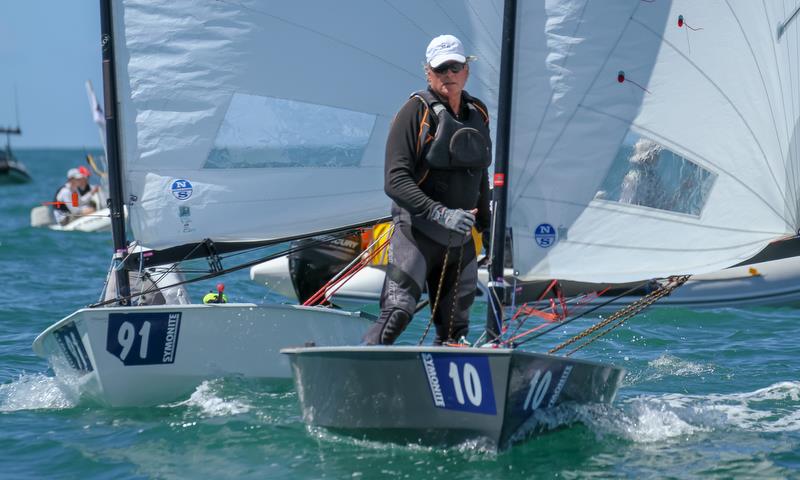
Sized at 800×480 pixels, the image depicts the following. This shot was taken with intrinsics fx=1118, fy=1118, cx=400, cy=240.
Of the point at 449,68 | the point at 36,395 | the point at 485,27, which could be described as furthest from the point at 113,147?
the point at 449,68

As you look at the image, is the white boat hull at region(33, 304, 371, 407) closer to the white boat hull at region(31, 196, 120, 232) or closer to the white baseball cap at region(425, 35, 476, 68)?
the white baseball cap at region(425, 35, 476, 68)

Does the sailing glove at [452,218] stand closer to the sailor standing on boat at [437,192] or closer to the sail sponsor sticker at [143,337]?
the sailor standing on boat at [437,192]

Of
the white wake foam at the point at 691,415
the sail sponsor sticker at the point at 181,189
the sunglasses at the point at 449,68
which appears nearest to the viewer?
the sunglasses at the point at 449,68

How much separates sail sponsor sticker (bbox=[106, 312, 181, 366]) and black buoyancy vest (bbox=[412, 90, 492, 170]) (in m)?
2.04

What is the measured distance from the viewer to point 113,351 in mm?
6086

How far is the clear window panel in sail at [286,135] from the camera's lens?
6.41 metres

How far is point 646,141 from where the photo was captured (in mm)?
5453

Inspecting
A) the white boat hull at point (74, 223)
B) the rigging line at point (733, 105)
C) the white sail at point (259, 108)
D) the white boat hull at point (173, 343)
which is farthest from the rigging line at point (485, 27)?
the white boat hull at point (74, 223)

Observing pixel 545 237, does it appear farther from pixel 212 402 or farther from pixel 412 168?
pixel 212 402

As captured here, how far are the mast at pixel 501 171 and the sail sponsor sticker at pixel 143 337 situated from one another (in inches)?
73.5

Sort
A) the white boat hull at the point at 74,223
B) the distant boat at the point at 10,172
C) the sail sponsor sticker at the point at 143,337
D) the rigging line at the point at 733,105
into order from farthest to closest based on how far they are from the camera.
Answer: the distant boat at the point at 10,172
the white boat hull at the point at 74,223
the sail sponsor sticker at the point at 143,337
the rigging line at the point at 733,105

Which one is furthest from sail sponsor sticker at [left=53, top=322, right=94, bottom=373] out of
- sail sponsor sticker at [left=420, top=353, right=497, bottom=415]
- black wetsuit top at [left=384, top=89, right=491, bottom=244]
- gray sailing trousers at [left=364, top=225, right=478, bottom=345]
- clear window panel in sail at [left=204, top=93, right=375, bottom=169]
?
sail sponsor sticker at [left=420, top=353, right=497, bottom=415]

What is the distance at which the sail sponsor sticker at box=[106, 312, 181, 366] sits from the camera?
6.04 meters

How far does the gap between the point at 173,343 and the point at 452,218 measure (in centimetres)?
221
